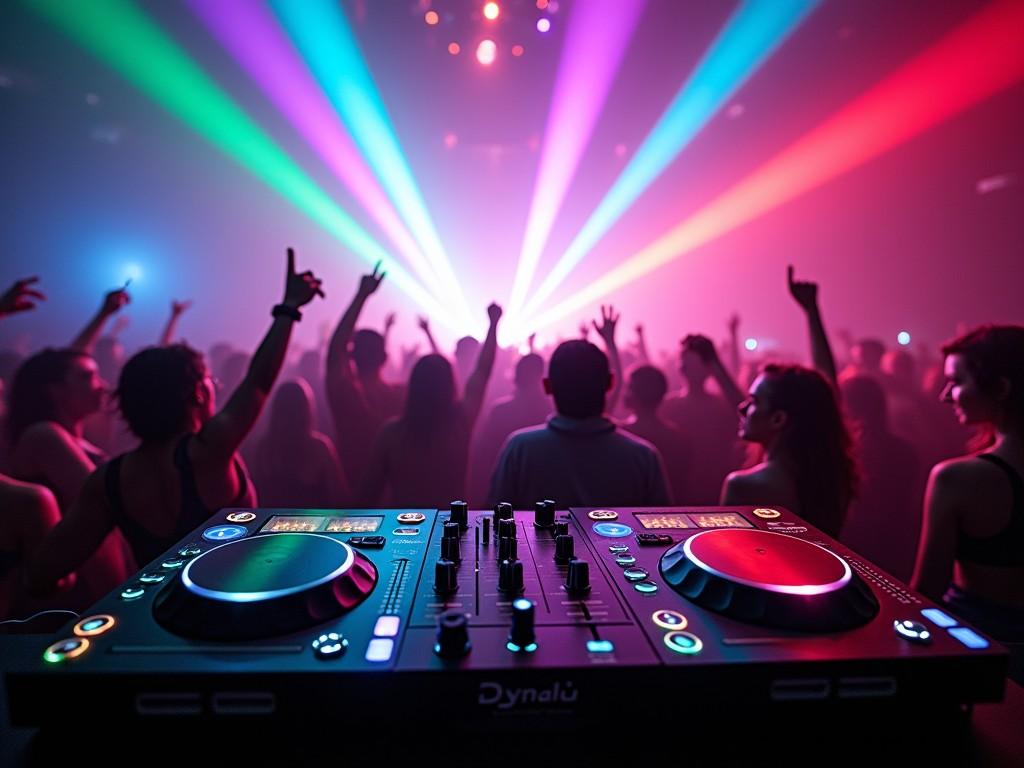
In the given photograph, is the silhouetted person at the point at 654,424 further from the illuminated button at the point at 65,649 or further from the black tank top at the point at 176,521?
the illuminated button at the point at 65,649

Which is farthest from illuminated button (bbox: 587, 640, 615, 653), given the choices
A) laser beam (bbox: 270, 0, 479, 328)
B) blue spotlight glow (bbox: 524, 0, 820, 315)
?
blue spotlight glow (bbox: 524, 0, 820, 315)

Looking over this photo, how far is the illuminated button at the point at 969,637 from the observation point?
0.55 meters

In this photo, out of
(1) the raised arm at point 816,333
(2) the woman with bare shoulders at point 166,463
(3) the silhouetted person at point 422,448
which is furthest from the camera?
(3) the silhouetted person at point 422,448

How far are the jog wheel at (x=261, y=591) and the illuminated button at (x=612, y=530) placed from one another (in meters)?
0.40

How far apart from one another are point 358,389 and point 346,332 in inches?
18.6

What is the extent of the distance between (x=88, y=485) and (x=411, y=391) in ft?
4.39

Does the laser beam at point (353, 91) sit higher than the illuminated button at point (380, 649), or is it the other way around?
the laser beam at point (353, 91)

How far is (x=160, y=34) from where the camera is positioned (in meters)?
4.91

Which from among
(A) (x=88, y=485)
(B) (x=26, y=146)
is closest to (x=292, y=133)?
(B) (x=26, y=146)

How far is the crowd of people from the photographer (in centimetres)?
138

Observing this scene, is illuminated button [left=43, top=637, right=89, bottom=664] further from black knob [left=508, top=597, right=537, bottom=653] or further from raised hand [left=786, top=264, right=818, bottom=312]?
raised hand [left=786, top=264, right=818, bottom=312]

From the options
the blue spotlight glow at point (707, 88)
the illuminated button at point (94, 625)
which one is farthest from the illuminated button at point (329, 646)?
the blue spotlight glow at point (707, 88)

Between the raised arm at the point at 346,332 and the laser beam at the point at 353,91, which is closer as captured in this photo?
the raised arm at the point at 346,332

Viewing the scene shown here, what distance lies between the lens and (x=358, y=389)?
9.73 feet
